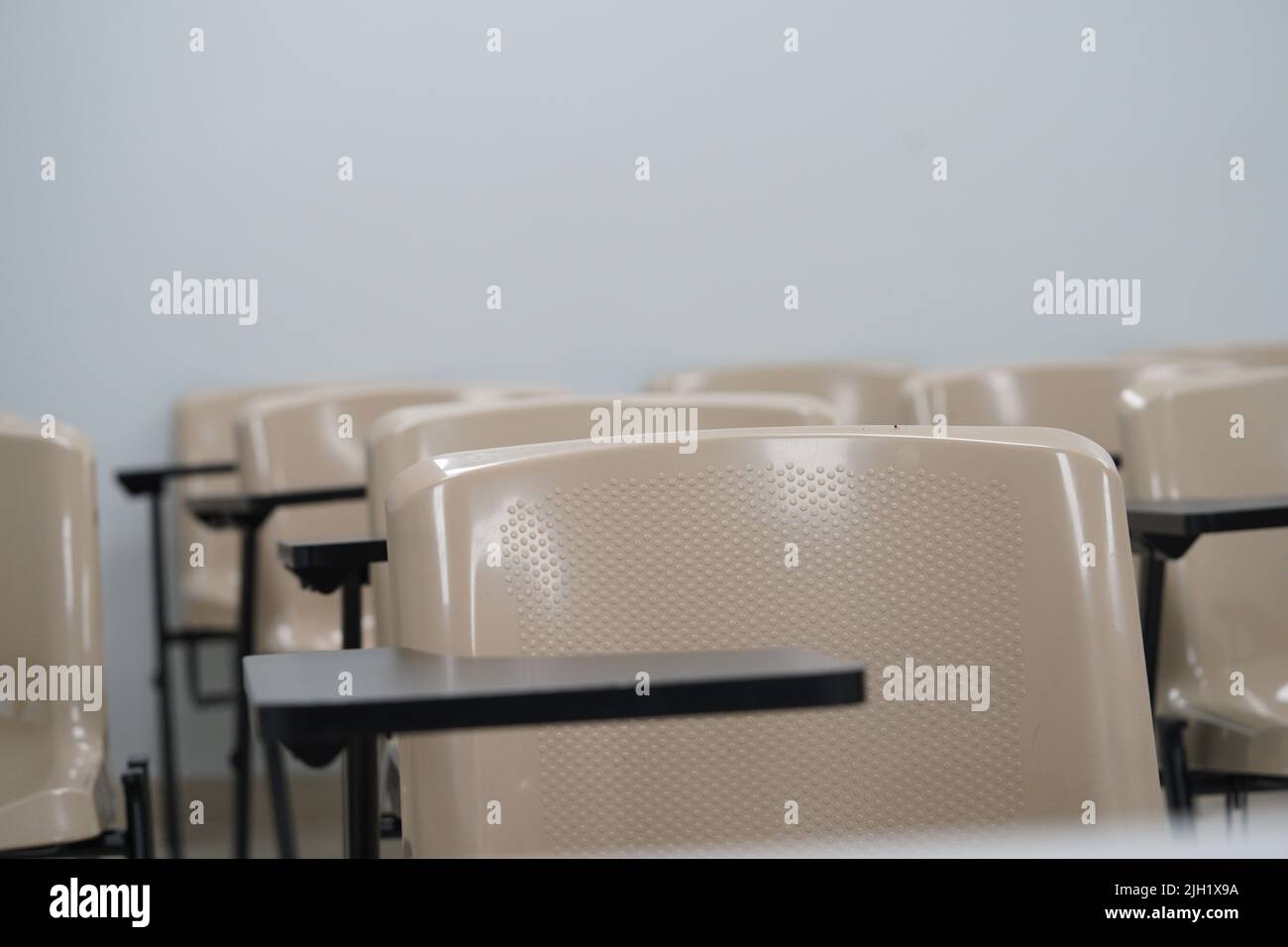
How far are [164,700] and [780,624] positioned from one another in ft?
7.98

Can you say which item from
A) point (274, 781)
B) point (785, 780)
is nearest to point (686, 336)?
point (274, 781)

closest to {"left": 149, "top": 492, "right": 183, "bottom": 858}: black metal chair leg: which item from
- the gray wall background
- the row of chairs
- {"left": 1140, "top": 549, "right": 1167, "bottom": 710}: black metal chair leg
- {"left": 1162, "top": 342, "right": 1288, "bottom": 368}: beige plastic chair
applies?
the gray wall background

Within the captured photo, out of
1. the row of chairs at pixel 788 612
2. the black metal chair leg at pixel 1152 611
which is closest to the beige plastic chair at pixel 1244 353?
the black metal chair leg at pixel 1152 611

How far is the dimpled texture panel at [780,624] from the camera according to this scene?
859 mm

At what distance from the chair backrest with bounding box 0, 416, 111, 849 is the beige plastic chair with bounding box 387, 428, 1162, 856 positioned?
72 centimetres

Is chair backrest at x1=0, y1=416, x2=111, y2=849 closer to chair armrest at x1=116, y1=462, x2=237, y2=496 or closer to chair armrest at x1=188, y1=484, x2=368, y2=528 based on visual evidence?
chair armrest at x1=188, y1=484, x2=368, y2=528

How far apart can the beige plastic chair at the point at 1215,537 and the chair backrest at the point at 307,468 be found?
109cm

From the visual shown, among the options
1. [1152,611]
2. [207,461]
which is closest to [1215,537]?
[1152,611]

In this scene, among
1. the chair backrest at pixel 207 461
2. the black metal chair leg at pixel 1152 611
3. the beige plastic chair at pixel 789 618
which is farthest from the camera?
the chair backrest at pixel 207 461

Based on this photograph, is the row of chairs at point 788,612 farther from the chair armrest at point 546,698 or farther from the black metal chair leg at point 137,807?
the black metal chair leg at point 137,807

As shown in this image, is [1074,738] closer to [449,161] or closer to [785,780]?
[785,780]

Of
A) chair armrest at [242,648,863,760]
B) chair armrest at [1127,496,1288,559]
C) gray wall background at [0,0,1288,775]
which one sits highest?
gray wall background at [0,0,1288,775]

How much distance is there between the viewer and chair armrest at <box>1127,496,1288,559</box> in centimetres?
134

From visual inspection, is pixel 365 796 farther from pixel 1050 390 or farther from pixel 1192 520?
pixel 1050 390
